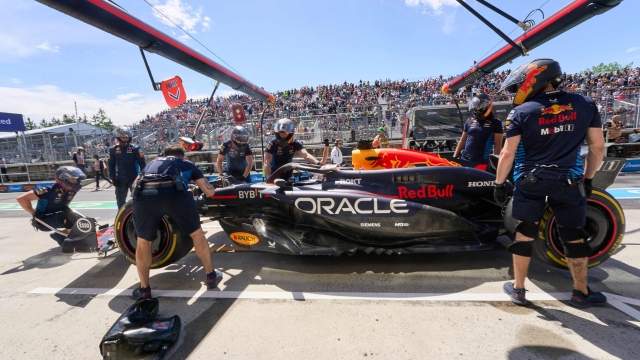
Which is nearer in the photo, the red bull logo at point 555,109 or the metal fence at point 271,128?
the red bull logo at point 555,109

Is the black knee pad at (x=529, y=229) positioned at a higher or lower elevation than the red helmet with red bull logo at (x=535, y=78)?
lower

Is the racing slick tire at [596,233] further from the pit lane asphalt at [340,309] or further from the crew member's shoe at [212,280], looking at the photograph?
the crew member's shoe at [212,280]

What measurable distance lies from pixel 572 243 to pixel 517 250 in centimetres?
38

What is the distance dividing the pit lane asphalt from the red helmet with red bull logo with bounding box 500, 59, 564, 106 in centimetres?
166

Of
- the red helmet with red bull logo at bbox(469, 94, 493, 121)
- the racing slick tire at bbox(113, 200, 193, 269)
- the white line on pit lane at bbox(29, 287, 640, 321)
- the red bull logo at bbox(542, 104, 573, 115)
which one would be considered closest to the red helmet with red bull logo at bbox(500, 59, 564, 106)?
the red bull logo at bbox(542, 104, 573, 115)

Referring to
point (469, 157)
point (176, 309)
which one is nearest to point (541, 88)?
point (469, 157)

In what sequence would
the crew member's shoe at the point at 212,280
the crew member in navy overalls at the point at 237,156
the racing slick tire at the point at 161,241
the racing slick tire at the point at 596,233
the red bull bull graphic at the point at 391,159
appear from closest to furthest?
the racing slick tire at the point at 596,233, the crew member's shoe at the point at 212,280, the racing slick tire at the point at 161,241, the red bull bull graphic at the point at 391,159, the crew member in navy overalls at the point at 237,156

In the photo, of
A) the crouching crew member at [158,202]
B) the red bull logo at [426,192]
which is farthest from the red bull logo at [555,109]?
the crouching crew member at [158,202]

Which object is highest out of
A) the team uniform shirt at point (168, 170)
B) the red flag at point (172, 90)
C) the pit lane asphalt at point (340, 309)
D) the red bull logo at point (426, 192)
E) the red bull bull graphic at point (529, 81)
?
the red flag at point (172, 90)

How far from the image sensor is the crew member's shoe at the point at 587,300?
2.28 meters

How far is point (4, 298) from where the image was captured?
9.78 ft

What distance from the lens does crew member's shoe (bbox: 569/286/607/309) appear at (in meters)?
2.28

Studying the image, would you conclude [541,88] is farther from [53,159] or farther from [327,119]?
[53,159]

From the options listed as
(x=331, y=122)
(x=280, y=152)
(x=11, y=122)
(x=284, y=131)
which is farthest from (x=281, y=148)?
(x=11, y=122)
